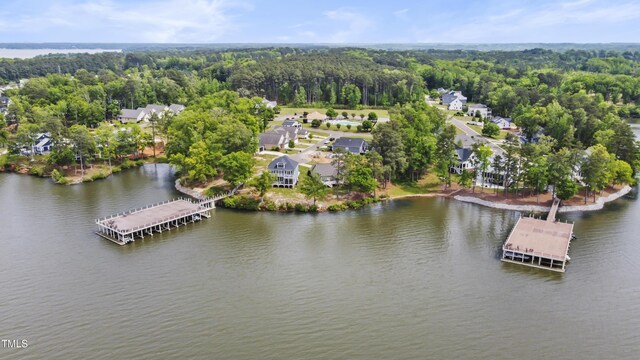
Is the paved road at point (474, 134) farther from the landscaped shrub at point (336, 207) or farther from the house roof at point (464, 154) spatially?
the landscaped shrub at point (336, 207)

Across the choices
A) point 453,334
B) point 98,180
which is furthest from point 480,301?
point 98,180

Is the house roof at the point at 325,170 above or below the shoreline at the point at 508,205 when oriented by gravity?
above

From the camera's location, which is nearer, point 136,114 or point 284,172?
point 284,172

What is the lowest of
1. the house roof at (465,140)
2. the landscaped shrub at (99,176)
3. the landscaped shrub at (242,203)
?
the landscaped shrub at (242,203)

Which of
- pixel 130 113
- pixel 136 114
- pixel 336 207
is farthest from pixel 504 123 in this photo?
pixel 130 113

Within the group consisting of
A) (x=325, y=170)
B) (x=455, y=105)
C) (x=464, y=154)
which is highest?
(x=455, y=105)

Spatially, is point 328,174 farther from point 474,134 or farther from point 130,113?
point 130,113

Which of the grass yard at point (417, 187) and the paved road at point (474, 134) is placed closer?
the grass yard at point (417, 187)

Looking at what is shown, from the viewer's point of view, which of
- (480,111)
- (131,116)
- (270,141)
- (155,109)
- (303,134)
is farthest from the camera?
(480,111)

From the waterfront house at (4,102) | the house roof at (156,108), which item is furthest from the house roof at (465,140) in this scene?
the waterfront house at (4,102)
